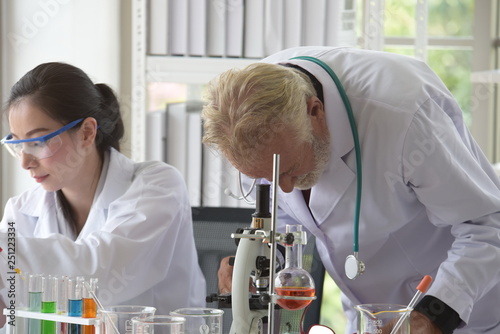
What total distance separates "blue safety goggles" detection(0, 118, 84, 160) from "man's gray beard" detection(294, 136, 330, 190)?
0.57 meters

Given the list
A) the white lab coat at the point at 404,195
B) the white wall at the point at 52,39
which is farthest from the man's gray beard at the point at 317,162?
the white wall at the point at 52,39

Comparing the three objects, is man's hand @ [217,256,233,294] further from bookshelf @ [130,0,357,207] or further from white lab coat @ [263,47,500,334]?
bookshelf @ [130,0,357,207]

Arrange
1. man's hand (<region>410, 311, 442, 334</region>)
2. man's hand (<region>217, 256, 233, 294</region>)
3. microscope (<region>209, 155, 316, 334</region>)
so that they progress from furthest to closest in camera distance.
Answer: man's hand (<region>217, 256, 233, 294</region>) → man's hand (<region>410, 311, 442, 334</region>) → microscope (<region>209, 155, 316, 334</region>)

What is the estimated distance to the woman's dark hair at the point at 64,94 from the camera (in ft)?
6.02

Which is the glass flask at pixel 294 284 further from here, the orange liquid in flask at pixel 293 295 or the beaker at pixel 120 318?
the beaker at pixel 120 318

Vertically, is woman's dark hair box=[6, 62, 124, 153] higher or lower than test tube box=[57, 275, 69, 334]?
higher

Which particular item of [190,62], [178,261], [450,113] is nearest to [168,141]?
[190,62]

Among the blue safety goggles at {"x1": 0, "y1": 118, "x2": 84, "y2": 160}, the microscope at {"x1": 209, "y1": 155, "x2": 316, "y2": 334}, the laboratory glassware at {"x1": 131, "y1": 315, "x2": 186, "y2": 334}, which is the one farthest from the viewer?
the blue safety goggles at {"x1": 0, "y1": 118, "x2": 84, "y2": 160}

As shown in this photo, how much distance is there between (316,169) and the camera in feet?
5.30

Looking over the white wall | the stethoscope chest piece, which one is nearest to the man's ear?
the stethoscope chest piece

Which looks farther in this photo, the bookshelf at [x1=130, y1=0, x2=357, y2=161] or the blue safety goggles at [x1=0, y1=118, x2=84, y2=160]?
the bookshelf at [x1=130, y1=0, x2=357, y2=161]

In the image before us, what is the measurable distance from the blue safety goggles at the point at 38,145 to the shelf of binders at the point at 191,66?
2.41 feet

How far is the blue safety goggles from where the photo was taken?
1771mm

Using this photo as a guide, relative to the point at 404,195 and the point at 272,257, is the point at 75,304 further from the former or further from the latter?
the point at 404,195
